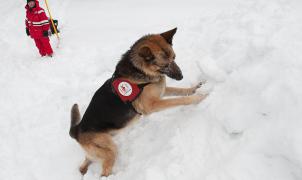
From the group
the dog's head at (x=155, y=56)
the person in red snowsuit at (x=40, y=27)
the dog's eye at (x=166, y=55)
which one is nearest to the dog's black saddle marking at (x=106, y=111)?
the dog's head at (x=155, y=56)

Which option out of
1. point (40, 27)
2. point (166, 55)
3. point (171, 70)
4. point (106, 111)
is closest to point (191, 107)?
point (171, 70)

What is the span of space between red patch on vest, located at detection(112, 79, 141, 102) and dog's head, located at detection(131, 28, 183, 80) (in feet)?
1.06

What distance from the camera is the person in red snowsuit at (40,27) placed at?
9359mm

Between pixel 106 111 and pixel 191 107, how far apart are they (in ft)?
4.87

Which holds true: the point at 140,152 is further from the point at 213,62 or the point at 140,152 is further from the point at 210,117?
the point at 213,62

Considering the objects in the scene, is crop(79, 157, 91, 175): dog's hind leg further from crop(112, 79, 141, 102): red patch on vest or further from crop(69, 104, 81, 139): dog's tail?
crop(112, 79, 141, 102): red patch on vest

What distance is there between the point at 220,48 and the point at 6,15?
12382 mm

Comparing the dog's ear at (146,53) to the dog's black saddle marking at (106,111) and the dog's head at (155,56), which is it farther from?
the dog's black saddle marking at (106,111)

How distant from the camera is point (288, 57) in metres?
4.31

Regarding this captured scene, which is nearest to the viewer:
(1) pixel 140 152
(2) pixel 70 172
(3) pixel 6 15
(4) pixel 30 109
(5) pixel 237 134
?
(5) pixel 237 134

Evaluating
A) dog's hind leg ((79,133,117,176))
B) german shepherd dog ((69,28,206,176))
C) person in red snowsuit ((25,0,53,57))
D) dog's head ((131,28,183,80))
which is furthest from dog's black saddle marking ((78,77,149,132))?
person in red snowsuit ((25,0,53,57))

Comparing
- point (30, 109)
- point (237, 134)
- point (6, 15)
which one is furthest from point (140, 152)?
point (6, 15)

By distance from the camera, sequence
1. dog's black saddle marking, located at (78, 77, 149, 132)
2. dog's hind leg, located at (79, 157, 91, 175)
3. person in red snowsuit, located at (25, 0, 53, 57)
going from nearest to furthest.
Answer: dog's black saddle marking, located at (78, 77, 149, 132)
dog's hind leg, located at (79, 157, 91, 175)
person in red snowsuit, located at (25, 0, 53, 57)

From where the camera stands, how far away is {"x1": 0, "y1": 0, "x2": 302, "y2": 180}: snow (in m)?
3.83
